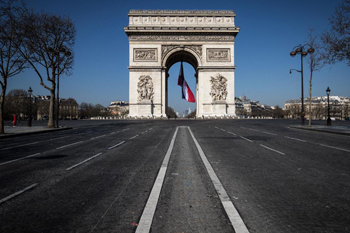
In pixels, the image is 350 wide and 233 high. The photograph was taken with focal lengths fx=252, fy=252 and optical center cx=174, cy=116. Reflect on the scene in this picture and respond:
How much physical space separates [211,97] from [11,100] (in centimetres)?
7372

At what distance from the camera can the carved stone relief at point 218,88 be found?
4675 centimetres

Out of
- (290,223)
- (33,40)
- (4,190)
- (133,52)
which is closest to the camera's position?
(290,223)

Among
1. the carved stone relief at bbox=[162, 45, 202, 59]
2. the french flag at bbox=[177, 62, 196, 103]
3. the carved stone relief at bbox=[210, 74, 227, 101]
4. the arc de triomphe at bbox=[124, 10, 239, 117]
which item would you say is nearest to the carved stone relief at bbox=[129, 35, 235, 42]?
the arc de triomphe at bbox=[124, 10, 239, 117]

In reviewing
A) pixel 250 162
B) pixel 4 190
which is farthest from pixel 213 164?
pixel 4 190

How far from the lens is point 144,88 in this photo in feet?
152

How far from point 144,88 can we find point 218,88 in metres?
13.7

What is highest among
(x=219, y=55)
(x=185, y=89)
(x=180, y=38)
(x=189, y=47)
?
(x=180, y=38)

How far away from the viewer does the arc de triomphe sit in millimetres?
46594

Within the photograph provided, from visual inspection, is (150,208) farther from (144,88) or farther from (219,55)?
(219,55)

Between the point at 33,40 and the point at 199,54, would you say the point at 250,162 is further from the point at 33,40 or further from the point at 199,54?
the point at 199,54

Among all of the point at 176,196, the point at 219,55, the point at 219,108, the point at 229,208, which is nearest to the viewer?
the point at 229,208

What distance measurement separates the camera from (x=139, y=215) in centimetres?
325

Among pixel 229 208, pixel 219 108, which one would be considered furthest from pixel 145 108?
pixel 229 208

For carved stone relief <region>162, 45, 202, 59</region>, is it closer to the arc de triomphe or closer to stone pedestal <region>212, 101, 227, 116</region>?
the arc de triomphe
